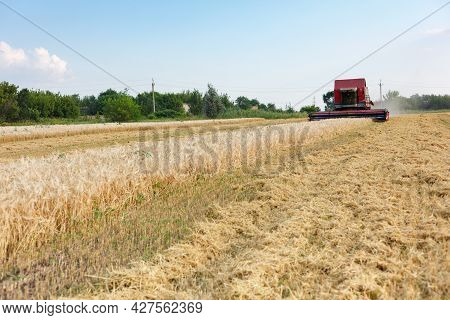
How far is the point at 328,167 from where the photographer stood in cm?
934

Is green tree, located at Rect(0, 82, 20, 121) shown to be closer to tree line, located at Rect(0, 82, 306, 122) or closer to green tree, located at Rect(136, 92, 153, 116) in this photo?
tree line, located at Rect(0, 82, 306, 122)

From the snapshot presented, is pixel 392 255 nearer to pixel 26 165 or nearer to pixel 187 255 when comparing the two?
pixel 187 255

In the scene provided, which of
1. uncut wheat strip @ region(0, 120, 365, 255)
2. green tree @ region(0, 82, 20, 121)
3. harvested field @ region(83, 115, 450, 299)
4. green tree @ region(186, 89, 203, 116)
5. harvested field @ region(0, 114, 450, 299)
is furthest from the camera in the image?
green tree @ region(186, 89, 203, 116)

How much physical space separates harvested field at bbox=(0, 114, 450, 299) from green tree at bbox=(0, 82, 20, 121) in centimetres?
4870

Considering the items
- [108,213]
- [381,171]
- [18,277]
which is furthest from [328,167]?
[18,277]

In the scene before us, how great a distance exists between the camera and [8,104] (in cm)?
4956

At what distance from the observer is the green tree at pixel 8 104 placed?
49.2m

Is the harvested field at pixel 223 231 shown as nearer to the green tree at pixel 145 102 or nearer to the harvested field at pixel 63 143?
the harvested field at pixel 63 143

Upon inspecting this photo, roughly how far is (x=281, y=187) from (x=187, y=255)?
3.44m

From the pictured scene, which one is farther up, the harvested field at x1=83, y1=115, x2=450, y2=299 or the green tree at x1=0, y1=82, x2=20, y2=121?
the green tree at x1=0, y1=82, x2=20, y2=121

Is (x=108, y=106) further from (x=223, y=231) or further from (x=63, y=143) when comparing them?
(x=223, y=231)

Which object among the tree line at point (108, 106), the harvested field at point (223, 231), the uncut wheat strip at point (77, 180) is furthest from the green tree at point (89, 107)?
the harvested field at point (223, 231)

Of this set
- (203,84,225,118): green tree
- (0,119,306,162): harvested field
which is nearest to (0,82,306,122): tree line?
(203,84,225,118): green tree

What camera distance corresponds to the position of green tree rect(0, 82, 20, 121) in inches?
1937
